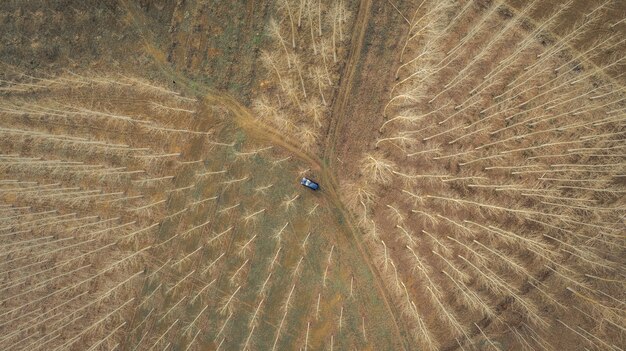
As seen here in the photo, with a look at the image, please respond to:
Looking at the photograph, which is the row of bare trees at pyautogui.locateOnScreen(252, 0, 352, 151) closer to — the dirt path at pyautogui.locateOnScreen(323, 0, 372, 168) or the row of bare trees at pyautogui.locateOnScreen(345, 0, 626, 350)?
the dirt path at pyautogui.locateOnScreen(323, 0, 372, 168)

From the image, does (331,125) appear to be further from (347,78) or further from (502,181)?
(502,181)

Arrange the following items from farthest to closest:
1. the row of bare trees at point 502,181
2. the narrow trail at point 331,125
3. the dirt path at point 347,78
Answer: the dirt path at point 347,78 < the narrow trail at point 331,125 < the row of bare trees at point 502,181

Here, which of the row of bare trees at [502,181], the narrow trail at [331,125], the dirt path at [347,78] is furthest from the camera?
the dirt path at [347,78]

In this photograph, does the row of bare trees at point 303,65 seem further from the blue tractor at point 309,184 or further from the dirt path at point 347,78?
the blue tractor at point 309,184

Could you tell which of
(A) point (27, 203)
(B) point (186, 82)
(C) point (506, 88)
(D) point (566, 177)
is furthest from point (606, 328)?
(A) point (27, 203)

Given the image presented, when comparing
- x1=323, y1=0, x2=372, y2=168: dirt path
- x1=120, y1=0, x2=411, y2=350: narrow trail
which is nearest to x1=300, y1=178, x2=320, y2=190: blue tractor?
x1=120, y1=0, x2=411, y2=350: narrow trail

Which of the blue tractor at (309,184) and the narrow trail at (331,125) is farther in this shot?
the narrow trail at (331,125)

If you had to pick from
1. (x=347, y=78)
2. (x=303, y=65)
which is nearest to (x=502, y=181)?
(x=347, y=78)

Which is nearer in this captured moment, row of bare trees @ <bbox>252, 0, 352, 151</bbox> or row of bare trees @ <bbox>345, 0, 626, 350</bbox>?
row of bare trees @ <bbox>345, 0, 626, 350</bbox>

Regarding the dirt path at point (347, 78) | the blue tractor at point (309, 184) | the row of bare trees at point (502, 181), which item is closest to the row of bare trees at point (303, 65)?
the dirt path at point (347, 78)
